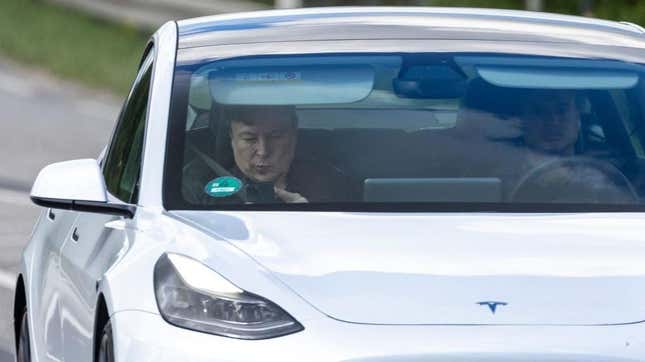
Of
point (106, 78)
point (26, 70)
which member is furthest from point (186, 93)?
point (26, 70)

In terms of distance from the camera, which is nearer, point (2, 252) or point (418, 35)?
point (418, 35)

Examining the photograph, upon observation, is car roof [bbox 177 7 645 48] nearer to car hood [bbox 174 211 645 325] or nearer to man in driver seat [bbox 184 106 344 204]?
man in driver seat [bbox 184 106 344 204]

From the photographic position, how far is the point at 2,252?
1079cm

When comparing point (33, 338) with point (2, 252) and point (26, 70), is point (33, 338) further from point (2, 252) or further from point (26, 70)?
point (26, 70)

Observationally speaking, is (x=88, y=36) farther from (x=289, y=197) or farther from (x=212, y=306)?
(x=212, y=306)

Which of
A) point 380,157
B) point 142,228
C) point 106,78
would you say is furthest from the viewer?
point 106,78

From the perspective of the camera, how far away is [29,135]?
17.5m

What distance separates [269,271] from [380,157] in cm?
99

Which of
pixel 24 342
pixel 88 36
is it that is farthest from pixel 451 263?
pixel 88 36

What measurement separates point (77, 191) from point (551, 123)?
4.54 feet

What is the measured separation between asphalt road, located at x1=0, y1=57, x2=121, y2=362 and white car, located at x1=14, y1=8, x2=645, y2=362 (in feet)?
9.49

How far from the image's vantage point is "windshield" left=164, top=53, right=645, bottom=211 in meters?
5.10

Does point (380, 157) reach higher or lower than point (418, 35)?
lower

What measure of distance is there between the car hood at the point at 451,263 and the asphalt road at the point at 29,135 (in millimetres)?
3605
